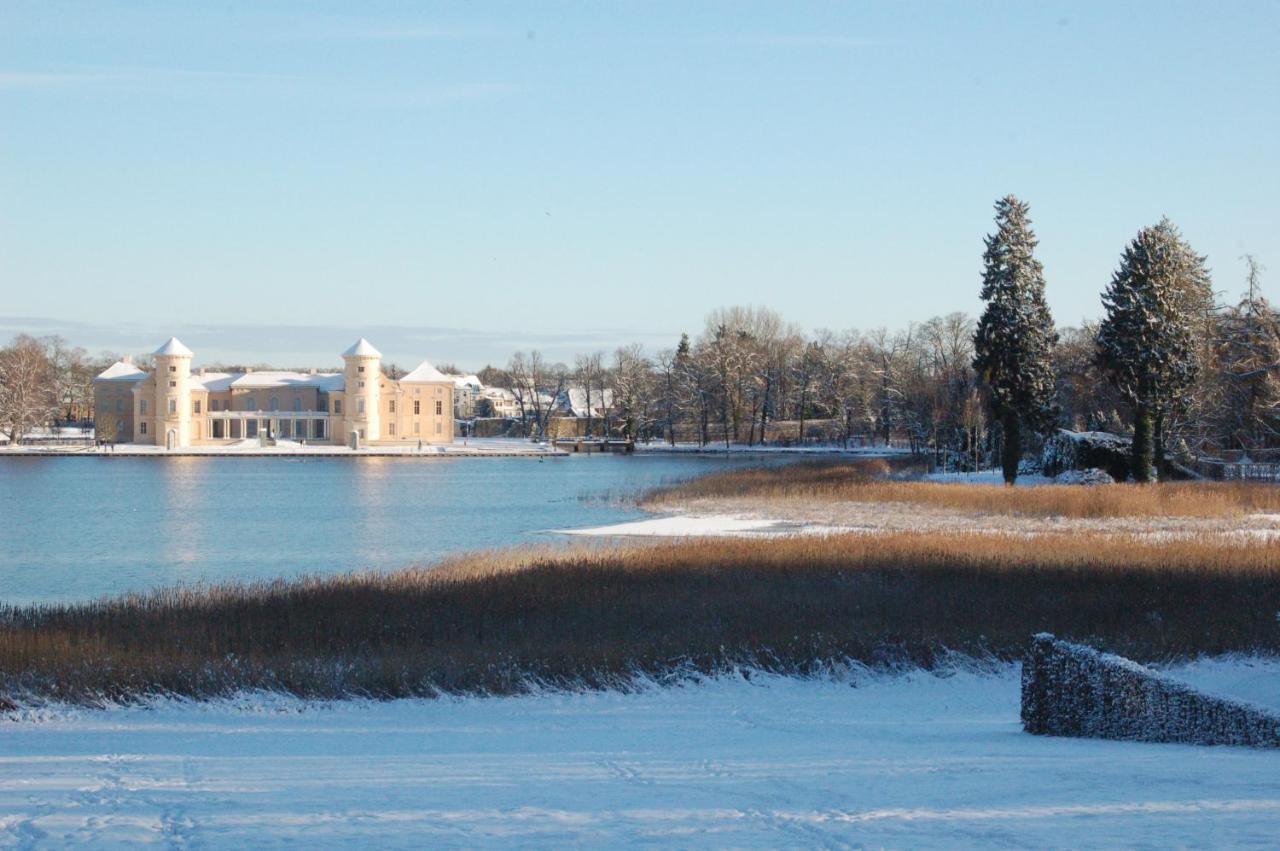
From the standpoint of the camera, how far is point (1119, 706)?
30.0ft

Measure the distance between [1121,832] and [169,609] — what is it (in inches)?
514

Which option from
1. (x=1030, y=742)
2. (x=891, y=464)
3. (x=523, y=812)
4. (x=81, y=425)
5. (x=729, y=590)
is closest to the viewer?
(x=523, y=812)

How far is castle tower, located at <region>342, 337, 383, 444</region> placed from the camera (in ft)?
320

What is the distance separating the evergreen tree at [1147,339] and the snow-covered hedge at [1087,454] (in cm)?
132

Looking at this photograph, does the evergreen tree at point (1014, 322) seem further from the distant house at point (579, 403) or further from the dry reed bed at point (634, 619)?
the distant house at point (579, 403)

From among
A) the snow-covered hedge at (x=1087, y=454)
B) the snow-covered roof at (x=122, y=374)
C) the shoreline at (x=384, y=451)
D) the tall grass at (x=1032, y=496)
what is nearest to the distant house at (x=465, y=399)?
the snow-covered roof at (x=122, y=374)

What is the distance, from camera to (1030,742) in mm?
9188

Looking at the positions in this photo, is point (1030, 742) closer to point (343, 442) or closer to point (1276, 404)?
point (1276, 404)

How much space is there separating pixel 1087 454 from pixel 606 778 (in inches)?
1484

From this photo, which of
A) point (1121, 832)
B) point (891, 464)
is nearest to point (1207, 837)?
point (1121, 832)

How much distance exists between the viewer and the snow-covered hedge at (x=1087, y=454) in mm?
41531

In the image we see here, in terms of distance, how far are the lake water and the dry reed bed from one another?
5.65 meters

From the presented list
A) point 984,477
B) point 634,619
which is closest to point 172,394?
point 984,477

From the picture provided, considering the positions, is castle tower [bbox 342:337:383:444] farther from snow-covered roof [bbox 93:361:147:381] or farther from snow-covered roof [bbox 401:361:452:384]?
snow-covered roof [bbox 93:361:147:381]
